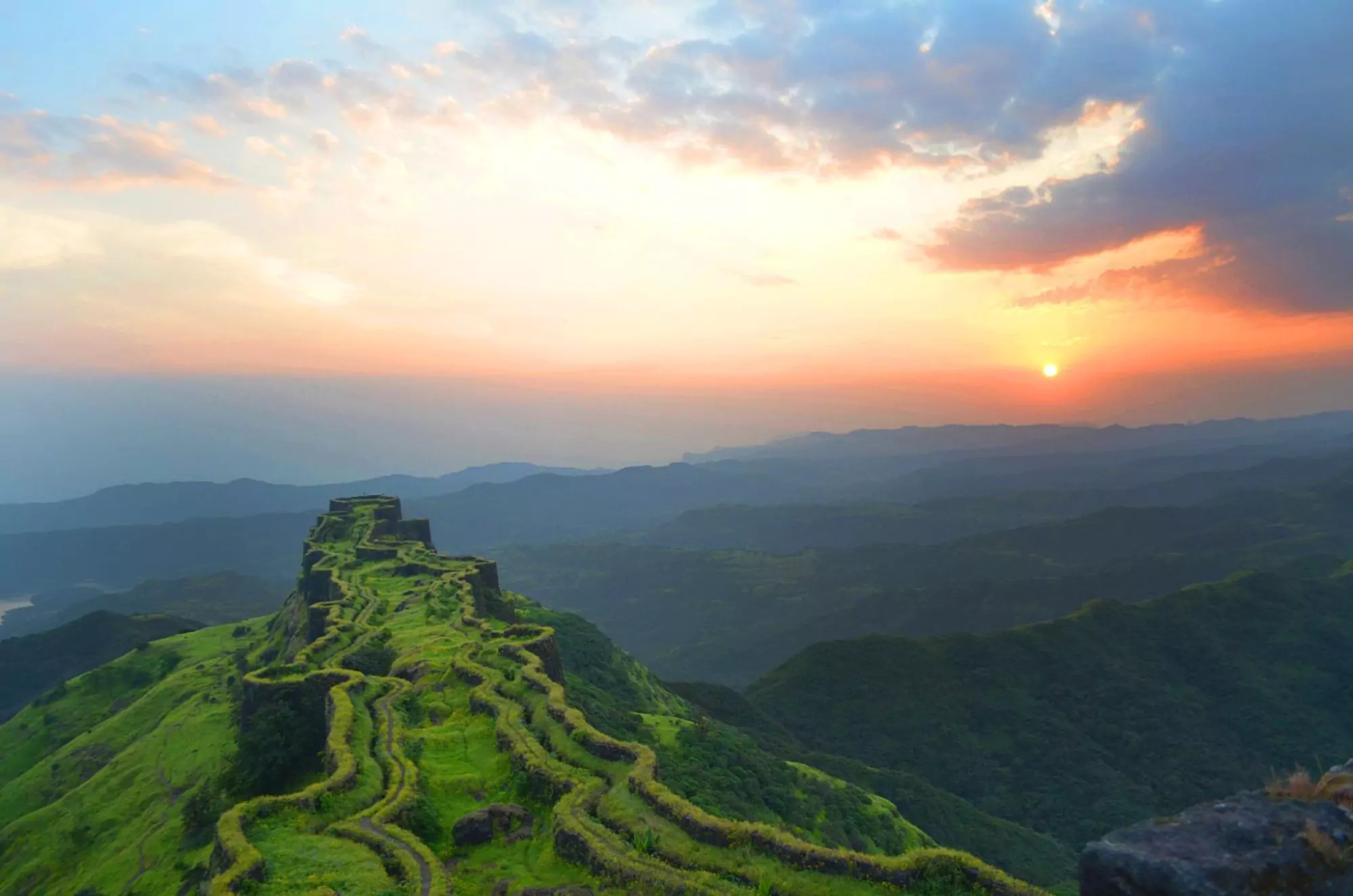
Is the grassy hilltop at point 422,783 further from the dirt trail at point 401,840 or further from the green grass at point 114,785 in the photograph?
the green grass at point 114,785

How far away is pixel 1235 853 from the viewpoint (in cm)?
1155

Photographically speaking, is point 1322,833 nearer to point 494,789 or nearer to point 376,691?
point 494,789

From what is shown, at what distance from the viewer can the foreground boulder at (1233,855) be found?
11.3 meters

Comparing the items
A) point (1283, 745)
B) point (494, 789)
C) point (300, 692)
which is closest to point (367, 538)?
point (300, 692)

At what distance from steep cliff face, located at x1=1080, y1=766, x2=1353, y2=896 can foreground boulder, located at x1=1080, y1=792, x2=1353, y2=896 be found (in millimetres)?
12

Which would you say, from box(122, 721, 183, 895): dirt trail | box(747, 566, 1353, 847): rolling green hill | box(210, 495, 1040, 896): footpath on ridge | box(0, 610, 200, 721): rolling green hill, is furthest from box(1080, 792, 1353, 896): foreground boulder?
box(0, 610, 200, 721): rolling green hill

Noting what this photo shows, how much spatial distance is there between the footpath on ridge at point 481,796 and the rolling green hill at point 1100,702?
50296mm

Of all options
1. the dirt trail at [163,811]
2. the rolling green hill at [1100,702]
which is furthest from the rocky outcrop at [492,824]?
the rolling green hill at [1100,702]

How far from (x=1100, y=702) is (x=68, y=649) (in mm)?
180171

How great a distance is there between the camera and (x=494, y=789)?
2153 cm

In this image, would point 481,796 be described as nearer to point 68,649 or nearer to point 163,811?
point 163,811

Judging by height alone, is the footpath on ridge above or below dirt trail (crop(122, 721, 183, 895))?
above

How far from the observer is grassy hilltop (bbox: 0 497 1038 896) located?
54.2 feet

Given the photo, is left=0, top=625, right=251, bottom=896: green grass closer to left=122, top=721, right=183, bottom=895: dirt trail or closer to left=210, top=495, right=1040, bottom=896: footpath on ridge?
left=122, top=721, right=183, bottom=895: dirt trail
